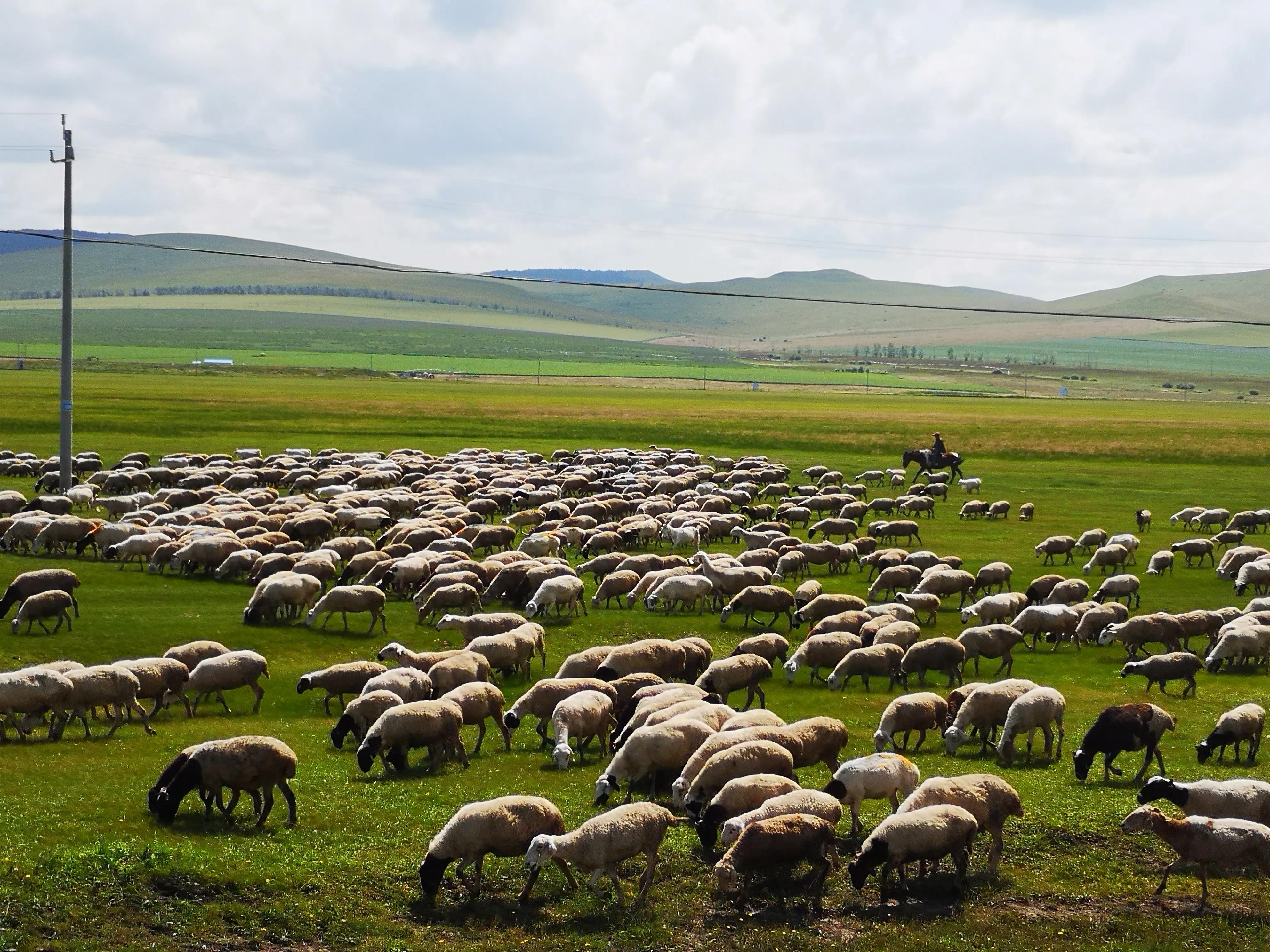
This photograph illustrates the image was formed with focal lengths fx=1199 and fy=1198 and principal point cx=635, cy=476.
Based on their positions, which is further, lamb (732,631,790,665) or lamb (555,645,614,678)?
lamb (732,631,790,665)

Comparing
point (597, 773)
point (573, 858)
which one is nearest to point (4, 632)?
point (597, 773)

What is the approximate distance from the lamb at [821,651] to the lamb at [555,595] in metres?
5.91

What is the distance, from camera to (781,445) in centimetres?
6925

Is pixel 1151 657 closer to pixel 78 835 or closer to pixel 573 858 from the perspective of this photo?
pixel 573 858

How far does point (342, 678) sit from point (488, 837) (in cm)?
746

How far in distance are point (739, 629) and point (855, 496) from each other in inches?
871

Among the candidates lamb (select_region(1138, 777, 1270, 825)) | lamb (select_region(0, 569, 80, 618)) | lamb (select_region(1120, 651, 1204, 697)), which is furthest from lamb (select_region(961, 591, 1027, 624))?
lamb (select_region(0, 569, 80, 618))

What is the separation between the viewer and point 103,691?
54.3 feet

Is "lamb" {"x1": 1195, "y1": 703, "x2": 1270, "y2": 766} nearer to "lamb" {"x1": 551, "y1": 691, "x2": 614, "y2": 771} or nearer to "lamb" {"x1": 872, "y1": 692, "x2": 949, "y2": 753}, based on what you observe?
"lamb" {"x1": 872, "y1": 692, "x2": 949, "y2": 753}

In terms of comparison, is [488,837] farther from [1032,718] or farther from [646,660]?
[1032,718]

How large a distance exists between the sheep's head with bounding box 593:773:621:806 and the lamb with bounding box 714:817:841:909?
248 cm

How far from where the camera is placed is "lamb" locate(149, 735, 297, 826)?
42.9 feet

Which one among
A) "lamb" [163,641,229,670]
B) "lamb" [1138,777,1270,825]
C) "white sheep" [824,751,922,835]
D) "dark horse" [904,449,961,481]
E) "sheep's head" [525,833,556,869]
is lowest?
"lamb" [163,641,229,670]

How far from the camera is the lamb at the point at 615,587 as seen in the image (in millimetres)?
27406
